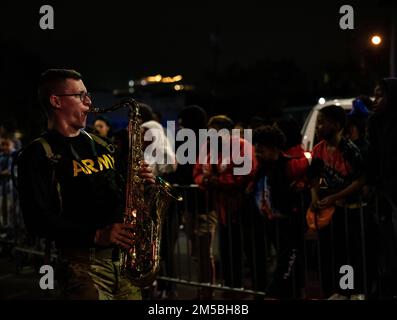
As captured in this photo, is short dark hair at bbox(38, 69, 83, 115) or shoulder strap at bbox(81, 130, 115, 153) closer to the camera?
short dark hair at bbox(38, 69, 83, 115)

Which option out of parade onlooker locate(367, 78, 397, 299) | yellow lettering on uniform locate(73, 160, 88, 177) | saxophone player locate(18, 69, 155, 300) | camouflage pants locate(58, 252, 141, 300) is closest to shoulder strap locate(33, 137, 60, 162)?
saxophone player locate(18, 69, 155, 300)

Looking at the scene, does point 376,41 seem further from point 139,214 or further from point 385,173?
point 139,214

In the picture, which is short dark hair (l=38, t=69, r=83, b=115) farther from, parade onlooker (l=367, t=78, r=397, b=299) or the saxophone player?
parade onlooker (l=367, t=78, r=397, b=299)

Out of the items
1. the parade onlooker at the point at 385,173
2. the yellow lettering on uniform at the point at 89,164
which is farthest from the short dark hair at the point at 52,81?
the parade onlooker at the point at 385,173

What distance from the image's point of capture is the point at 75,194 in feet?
13.5

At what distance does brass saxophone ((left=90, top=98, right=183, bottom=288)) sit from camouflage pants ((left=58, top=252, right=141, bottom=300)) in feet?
0.25

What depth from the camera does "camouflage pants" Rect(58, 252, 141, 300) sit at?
165 inches

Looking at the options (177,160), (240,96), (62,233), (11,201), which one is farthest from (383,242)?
(240,96)

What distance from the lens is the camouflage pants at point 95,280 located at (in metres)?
4.18
